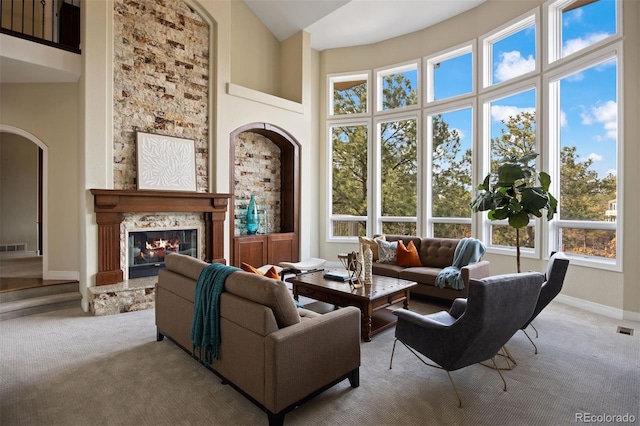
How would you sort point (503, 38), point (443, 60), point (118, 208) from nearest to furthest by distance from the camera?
point (118, 208), point (503, 38), point (443, 60)

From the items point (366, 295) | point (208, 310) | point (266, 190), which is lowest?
point (366, 295)

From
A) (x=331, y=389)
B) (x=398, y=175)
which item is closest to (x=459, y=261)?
(x=398, y=175)

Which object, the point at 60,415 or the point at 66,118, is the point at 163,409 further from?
the point at 66,118

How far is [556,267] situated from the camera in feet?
9.75

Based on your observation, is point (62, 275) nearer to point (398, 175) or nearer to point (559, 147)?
point (398, 175)

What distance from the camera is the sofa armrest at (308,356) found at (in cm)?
198

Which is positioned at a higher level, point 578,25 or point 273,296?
point 578,25

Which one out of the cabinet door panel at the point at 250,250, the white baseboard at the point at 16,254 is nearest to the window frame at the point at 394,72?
the cabinet door panel at the point at 250,250

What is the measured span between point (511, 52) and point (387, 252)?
3.96 m

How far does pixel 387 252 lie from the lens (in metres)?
5.44

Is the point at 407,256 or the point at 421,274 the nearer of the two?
the point at 421,274

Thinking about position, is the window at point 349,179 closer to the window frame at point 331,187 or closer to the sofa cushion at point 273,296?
the window frame at point 331,187

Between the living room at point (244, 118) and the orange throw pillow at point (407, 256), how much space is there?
160 cm

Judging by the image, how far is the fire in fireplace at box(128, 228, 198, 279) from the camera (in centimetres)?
494
